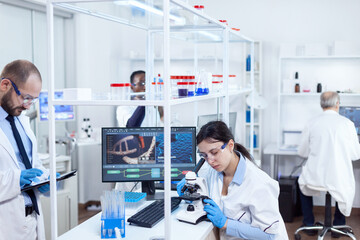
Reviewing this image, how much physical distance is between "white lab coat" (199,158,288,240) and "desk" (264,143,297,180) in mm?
2582

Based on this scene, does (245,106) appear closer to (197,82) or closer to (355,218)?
(355,218)

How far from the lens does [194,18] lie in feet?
9.76

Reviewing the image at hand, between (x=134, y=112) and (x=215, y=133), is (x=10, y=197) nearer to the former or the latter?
(x=215, y=133)

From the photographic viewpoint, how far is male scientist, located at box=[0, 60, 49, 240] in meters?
2.23

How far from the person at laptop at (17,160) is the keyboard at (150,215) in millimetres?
570

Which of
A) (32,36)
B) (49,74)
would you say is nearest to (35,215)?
(49,74)

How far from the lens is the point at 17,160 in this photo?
7.79 feet

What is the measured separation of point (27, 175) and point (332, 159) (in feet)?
8.80

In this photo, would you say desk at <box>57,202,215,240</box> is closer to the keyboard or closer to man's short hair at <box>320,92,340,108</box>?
the keyboard

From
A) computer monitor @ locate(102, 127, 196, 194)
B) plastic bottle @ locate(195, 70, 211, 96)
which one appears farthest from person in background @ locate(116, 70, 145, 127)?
plastic bottle @ locate(195, 70, 211, 96)

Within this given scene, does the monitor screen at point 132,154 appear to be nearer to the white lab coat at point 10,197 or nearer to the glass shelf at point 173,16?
the white lab coat at point 10,197

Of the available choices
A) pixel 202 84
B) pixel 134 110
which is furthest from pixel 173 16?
pixel 134 110

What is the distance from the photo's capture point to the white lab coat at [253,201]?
81.0 inches

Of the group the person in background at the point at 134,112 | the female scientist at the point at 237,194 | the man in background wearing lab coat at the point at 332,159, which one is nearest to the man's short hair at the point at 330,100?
the man in background wearing lab coat at the point at 332,159
